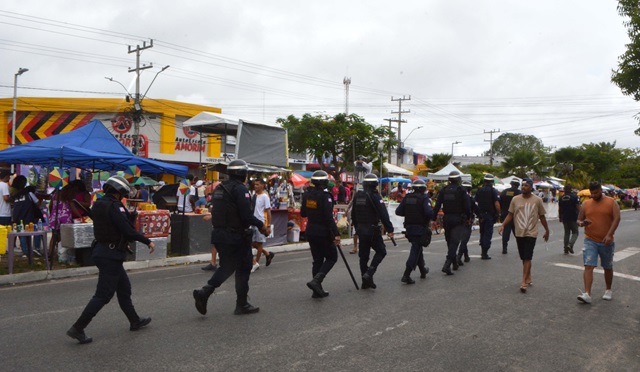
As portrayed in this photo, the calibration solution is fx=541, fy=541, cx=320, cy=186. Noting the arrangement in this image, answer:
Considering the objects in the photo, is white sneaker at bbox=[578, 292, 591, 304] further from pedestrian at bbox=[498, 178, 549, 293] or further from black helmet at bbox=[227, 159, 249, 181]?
black helmet at bbox=[227, 159, 249, 181]

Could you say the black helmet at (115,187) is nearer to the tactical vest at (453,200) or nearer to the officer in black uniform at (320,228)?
the officer in black uniform at (320,228)

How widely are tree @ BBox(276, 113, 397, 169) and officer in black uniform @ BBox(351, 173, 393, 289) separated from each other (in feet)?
98.3

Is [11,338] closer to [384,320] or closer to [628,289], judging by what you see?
[384,320]

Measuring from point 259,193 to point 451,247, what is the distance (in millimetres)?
3673

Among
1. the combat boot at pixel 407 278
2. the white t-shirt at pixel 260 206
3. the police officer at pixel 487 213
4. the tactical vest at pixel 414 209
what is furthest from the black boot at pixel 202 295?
the police officer at pixel 487 213

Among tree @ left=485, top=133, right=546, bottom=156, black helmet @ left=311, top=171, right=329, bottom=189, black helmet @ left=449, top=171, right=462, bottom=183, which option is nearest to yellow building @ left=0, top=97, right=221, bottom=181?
black helmet @ left=449, top=171, right=462, bottom=183

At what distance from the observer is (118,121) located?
3441cm

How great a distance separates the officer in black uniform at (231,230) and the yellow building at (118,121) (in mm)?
25400

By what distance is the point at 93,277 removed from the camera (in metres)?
9.61

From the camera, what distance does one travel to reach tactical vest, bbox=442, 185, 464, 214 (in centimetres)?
964

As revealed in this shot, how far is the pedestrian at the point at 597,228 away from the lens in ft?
24.2

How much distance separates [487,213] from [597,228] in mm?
4762

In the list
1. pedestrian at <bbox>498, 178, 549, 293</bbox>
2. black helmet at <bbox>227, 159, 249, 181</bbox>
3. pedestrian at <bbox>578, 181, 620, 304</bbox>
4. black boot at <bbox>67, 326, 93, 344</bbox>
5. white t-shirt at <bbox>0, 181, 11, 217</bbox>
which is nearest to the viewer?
black boot at <bbox>67, 326, 93, 344</bbox>

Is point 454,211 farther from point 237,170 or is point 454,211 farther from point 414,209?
point 237,170
